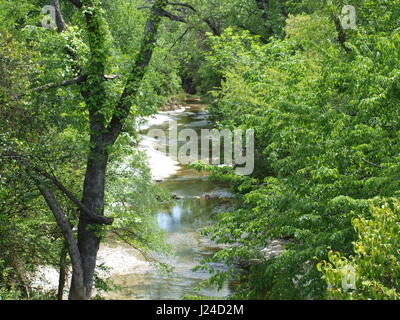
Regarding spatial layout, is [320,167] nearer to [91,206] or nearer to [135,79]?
[135,79]

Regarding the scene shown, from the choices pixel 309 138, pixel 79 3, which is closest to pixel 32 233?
pixel 79 3

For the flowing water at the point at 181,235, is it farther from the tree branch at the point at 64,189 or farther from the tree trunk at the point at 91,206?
the tree branch at the point at 64,189

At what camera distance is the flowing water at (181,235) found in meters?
14.7

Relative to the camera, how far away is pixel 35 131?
936 centimetres

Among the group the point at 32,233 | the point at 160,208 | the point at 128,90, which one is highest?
the point at 128,90

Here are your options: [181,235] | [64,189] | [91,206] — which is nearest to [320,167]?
[64,189]

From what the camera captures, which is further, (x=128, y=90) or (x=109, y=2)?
(x=109, y=2)

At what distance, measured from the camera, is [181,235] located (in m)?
19.3

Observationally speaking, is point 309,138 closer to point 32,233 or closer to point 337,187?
point 337,187

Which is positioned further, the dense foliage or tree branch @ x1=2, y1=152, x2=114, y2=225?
tree branch @ x1=2, y1=152, x2=114, y2=225

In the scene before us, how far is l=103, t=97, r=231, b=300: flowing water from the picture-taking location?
14727mm

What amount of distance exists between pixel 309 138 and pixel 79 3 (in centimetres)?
651

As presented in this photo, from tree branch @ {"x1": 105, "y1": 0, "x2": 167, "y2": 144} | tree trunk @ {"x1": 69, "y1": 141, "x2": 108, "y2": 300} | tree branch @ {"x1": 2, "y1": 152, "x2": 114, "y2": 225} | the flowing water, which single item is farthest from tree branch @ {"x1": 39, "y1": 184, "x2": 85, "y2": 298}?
the flowing water

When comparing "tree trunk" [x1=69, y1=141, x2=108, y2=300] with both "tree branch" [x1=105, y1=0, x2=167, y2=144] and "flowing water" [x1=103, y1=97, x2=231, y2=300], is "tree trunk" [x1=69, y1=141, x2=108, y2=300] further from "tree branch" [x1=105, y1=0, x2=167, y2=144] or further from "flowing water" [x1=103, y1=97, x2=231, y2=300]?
"flowing water" [x1=103, y1=97, x2=231, y2=300]
